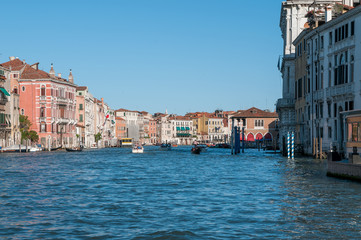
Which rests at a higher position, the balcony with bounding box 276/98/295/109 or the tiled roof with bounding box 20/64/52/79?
the tiled roof with bounding box 20/64/52/79

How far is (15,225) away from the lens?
13.2 metres

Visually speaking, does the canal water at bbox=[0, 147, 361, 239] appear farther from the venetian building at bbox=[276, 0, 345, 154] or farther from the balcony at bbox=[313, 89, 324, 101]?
the venetian building at bbox=[276, 0, 345, 154]

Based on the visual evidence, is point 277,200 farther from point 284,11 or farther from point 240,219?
point 284,11

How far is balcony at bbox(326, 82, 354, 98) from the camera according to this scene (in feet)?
119

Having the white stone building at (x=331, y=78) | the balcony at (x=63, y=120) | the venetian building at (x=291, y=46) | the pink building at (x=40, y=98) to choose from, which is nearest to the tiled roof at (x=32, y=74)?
the pink building at (x=40, y=98)

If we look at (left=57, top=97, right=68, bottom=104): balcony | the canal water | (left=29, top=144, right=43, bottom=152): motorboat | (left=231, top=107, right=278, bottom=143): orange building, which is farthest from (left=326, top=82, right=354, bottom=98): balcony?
(left=231, top=107, right=278, bottom=143): orange building

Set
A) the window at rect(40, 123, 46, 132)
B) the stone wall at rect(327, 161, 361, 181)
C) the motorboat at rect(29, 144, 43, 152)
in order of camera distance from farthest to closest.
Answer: the window at rect(40, 123, 46, 132), the motorboat at rect(29, 144, 43, 152), the stone wall at rect(327, 161, 361, 181)

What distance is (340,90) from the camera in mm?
37531

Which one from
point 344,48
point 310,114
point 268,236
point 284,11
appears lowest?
point 268,236

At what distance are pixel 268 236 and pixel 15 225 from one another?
550 cm

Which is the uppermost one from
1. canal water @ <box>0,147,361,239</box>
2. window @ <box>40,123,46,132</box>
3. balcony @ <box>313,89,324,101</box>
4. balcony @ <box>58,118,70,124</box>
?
balcony @ <box>313,89,324,101</box>

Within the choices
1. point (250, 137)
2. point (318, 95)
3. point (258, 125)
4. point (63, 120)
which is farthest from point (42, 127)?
point (258, 125)

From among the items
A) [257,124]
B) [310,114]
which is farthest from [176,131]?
[310,114]

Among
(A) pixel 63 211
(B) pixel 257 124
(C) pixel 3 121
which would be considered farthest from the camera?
(B) pixel 257 124
